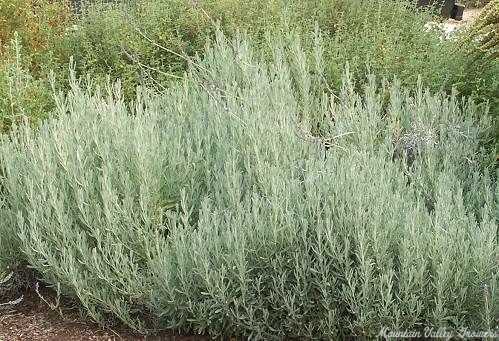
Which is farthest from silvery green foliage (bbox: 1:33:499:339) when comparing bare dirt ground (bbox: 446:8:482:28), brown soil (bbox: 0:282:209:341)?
bare dirt ground (bbox: 446:8:482:28)

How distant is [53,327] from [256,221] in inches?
43.6

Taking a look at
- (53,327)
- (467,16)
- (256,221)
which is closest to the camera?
(256,221)

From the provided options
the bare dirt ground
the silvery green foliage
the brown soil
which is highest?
the silvery green foliage

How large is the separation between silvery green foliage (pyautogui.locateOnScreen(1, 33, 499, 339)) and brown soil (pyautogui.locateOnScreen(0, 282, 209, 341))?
0.23 feet

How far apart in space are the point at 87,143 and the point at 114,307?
879mm

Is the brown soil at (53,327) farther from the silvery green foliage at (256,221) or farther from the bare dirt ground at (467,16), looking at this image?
the bare dirt ground at (467,16)

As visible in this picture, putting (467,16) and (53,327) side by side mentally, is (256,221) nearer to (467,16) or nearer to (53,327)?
(53,327)

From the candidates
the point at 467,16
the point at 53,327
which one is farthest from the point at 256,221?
the point at 467,16

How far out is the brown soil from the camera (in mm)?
3135

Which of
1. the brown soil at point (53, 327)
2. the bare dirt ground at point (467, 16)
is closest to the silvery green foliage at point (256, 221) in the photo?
the brown soil at point (53, 327)

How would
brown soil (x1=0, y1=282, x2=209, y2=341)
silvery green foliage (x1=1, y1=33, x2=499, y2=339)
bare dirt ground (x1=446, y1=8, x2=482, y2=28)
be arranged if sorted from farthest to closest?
bare dirt ground (x1=446, y1=8, x2=482, y2=28), brown soil (x1=0, y1=282, x2=209, y2=341), silvery green foliage (x1=1, y1=33, x2=499, y2=339)

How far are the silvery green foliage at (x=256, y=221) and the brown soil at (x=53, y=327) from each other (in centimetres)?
7

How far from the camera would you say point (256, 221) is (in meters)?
2.92

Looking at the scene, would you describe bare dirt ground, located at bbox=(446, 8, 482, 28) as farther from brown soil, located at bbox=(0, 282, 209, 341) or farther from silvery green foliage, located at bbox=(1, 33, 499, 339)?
brown soil, located at bbox=(0, 282, 209, 341)
